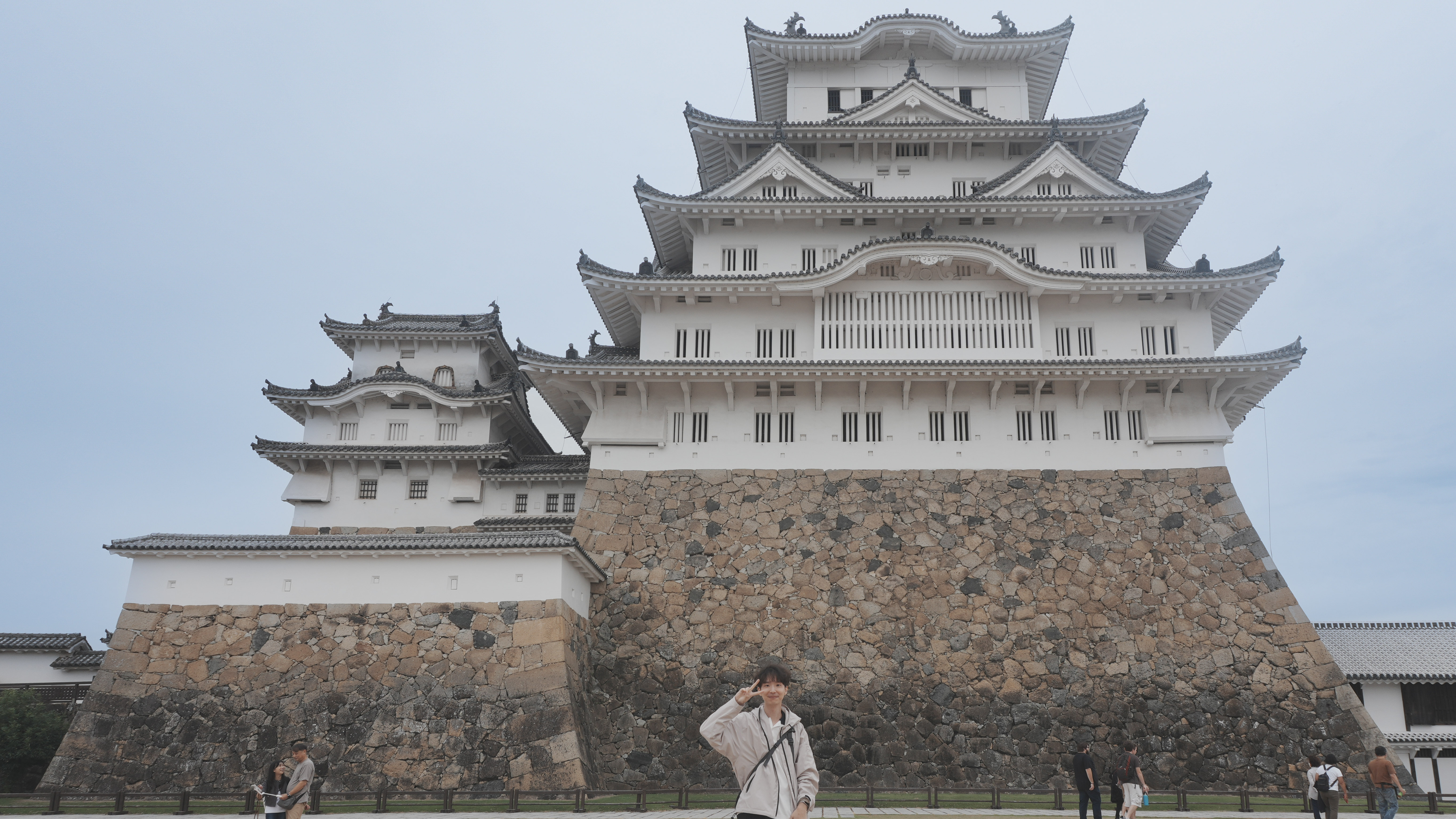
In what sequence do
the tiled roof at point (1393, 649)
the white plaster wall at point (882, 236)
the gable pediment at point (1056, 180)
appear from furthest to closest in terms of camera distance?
the white plaster wall at point (882, 236)
the gable pediment at point (1056, 180)
the tiled roof at point (1393, 649)

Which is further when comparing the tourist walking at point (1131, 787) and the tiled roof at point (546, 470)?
the tiled roof at point (546, 470)

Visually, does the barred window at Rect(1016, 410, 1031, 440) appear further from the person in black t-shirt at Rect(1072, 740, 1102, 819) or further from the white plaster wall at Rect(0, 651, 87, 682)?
the white plaster wall at Rect(0, 651, 87, 682)

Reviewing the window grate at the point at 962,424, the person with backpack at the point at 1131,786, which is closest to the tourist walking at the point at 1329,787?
the person with backpack at the point at 1131,786

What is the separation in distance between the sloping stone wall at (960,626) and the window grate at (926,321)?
3.15 metres

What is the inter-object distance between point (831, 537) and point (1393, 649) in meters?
14.2

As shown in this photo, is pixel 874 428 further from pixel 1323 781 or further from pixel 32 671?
pixel 32 671

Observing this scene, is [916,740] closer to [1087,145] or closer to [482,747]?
[482,747]

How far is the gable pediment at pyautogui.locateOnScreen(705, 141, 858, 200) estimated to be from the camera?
82.4 feet

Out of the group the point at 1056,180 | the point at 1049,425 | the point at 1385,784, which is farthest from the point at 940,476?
the point at 1385,784

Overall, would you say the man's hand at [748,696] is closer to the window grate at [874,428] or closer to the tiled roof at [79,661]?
the window grate at [874,428]

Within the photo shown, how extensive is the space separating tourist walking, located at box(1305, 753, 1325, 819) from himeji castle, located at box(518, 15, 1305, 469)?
882 centimetres

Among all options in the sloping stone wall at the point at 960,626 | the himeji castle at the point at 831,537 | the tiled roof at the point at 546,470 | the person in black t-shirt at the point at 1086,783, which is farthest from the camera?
the tiled roof at the point at 546,470

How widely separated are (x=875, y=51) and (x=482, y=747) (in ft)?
73.4

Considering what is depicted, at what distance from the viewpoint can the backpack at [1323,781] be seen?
1334 centimetres
